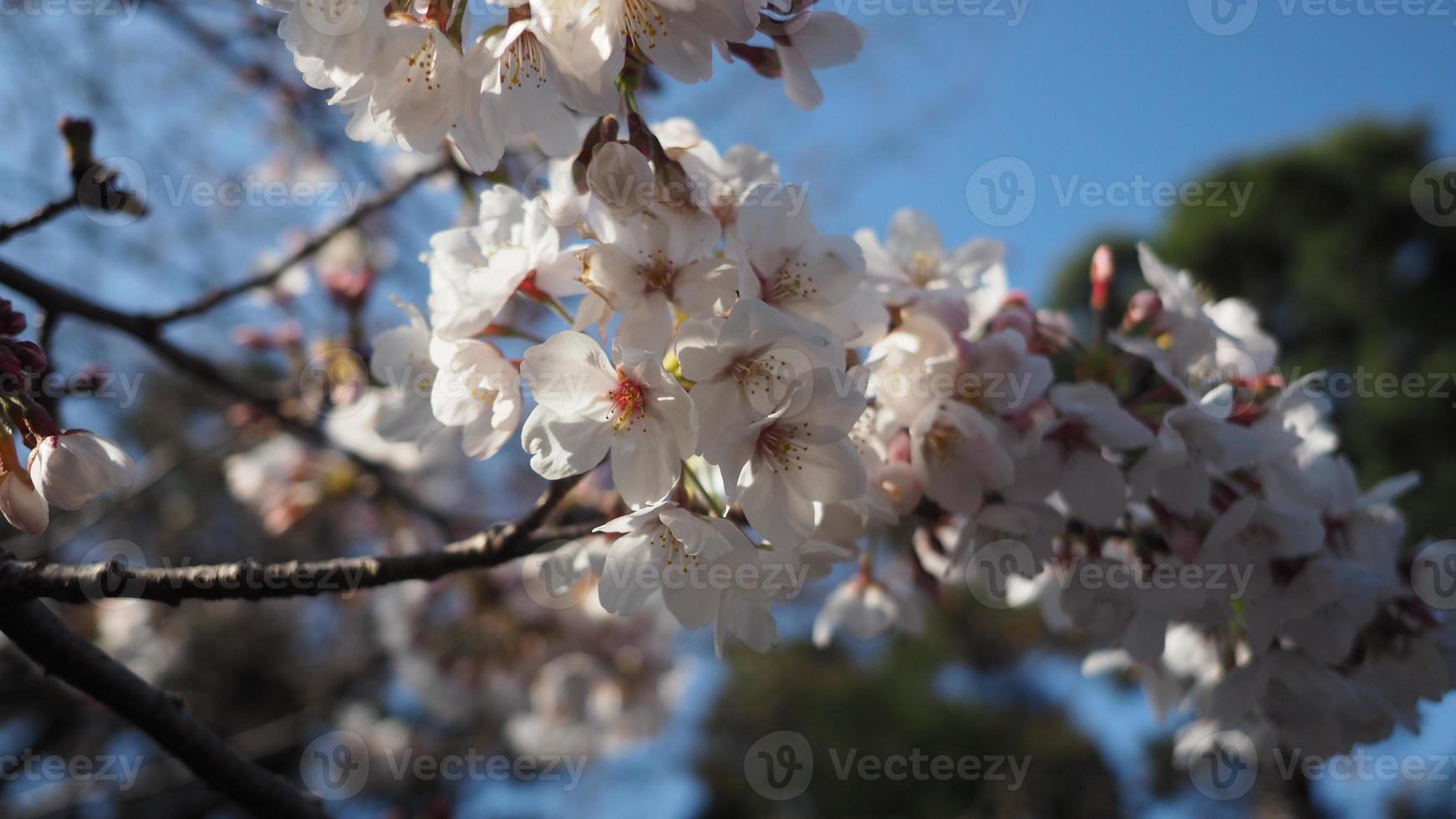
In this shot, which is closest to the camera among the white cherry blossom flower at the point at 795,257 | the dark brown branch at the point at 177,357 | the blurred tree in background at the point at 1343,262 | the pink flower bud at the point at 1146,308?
the white cherry blossom flower at the point at 795,257

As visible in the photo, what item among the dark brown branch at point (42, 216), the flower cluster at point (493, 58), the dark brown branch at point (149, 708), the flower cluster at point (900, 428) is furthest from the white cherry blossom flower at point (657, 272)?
the dark brown branch at point (42, 216)

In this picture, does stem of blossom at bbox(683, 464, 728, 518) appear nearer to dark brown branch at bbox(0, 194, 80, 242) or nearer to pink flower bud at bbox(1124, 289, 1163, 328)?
pink flower bud at bbox(1124, 289, 1163, 328)

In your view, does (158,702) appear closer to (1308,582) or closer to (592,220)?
(592,220)

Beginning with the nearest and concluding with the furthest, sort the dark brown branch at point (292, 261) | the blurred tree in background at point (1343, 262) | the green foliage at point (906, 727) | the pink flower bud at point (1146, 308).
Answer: the pink flower bud at point (1146, 308), the dark brown branch at point (292, 261), the green foliage at point (906, 727), the blurred tree in background at point (1343, 262)

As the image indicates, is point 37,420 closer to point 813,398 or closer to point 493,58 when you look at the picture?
point 493,58

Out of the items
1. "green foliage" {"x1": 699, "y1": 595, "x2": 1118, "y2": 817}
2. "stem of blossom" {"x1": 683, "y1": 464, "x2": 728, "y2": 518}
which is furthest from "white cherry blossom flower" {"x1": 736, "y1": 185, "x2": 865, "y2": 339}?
"green foliage" {"x1": 699, "y1": 595, "x2": 1118, "y2": 817}

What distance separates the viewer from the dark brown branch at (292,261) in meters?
1.85

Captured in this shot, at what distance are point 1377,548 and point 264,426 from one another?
271cm

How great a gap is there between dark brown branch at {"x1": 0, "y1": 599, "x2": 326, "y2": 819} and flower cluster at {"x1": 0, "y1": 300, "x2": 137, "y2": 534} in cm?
11

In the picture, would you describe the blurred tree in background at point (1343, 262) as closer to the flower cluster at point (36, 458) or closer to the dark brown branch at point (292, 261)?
the dark brown branch at point (292, 261)

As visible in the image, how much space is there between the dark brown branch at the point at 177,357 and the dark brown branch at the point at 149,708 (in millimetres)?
738

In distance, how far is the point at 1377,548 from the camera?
4.40 feet

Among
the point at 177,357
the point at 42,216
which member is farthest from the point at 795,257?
the point at 177,357

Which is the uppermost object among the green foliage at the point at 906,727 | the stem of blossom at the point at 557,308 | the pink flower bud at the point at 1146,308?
the stem of blossom at the point at 557,308
